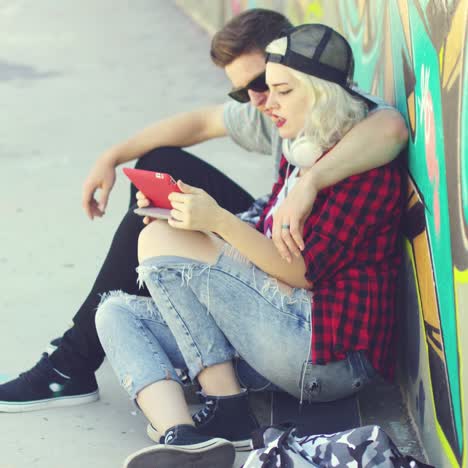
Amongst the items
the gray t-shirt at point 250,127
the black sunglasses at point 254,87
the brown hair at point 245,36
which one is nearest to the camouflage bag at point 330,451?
the black sunglasses at point 254,87

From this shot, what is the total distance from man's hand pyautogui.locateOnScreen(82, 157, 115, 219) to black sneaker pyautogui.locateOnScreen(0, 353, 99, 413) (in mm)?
695

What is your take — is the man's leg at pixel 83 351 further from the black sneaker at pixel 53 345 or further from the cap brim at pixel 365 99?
the cap brim at pixel 365 99

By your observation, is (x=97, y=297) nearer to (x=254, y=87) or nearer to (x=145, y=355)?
(x=145, y=355)

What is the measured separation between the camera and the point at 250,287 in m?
3.21

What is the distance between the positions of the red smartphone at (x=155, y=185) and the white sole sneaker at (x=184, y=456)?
2.48 ft

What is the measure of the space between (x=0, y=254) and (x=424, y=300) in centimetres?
256

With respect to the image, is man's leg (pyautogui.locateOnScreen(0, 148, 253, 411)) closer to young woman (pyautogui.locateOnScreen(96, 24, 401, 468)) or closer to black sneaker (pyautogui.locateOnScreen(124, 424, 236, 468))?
young woman (pyautogui.locateOnScreen(96, 24, 401, 468))

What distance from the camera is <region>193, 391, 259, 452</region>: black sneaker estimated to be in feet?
10.7

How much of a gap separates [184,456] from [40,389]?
77 cm

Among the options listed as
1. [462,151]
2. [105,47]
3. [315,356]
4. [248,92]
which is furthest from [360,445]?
[105,47]

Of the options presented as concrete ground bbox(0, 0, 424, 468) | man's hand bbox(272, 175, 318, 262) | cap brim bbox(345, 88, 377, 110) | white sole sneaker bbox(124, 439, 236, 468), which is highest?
cap brim bbox(345, 88, 377, 110)

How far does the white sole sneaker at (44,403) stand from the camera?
11.7 feet

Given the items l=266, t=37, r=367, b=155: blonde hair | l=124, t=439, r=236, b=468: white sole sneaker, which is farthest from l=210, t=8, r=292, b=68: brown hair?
l=124, t=439, r=236, b=468: white sole sneaker

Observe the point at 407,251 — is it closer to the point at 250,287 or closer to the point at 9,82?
the point at 250,287
